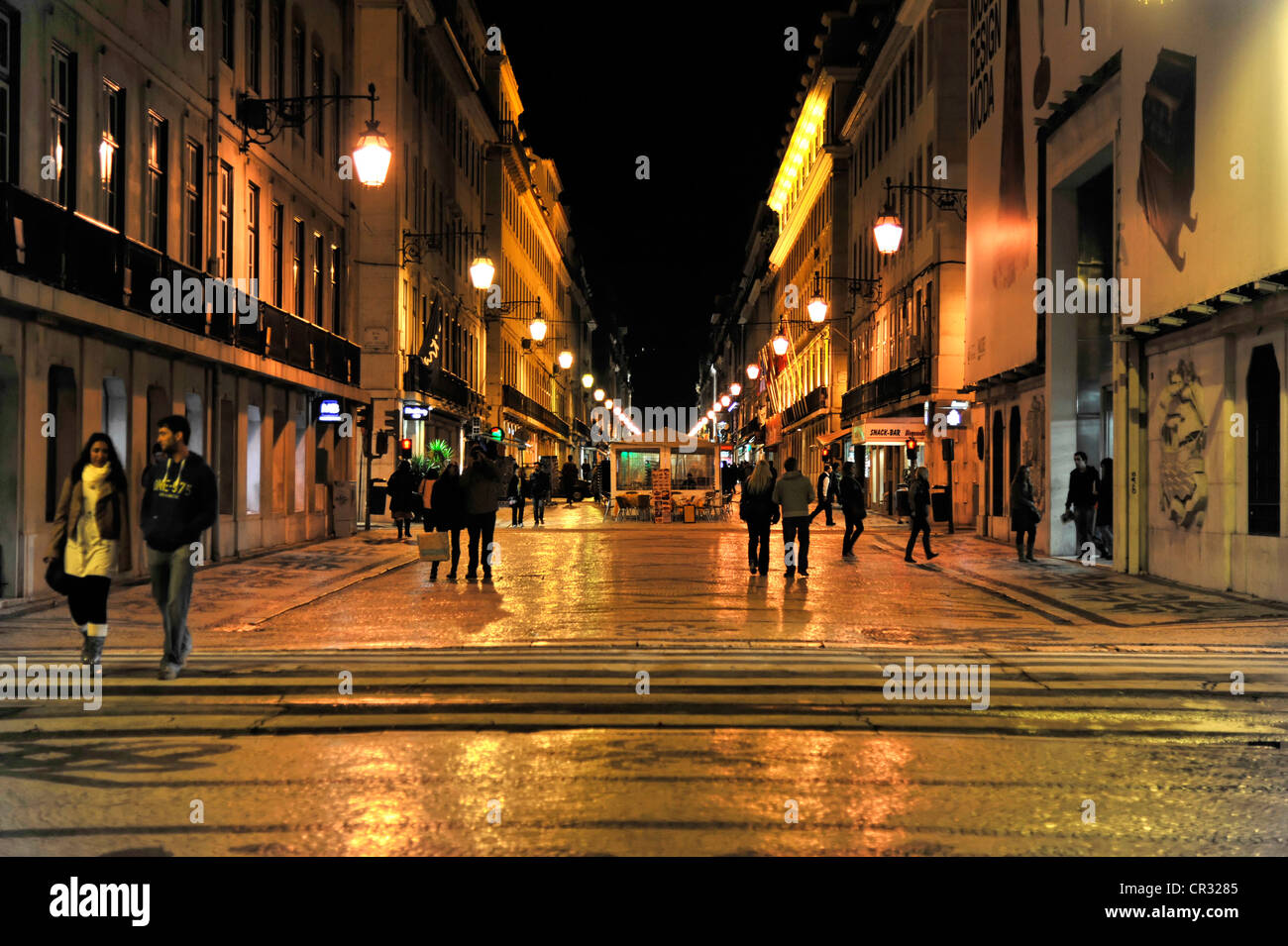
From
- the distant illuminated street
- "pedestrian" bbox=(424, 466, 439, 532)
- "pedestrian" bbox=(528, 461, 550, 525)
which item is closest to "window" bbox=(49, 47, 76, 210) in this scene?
the distant illuminated street

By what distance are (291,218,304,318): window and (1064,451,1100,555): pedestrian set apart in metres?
16.1

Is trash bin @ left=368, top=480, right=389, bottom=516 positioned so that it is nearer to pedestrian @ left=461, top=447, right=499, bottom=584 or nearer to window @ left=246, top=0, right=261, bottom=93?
window @ left=246, top=0, right=261, bottom=93

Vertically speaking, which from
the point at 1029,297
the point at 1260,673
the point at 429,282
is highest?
the point at 429,282

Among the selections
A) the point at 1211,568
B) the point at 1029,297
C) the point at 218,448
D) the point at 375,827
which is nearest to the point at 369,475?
the point at 218,448

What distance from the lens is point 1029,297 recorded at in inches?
1041

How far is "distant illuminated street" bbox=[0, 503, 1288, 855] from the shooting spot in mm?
5840

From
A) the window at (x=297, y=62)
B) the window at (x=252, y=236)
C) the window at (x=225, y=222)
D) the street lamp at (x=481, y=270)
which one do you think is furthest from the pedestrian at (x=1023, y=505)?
the window at (x=297, y=62)

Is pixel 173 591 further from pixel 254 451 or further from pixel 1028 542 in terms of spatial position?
pixel 254 451

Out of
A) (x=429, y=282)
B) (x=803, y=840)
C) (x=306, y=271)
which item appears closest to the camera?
(x=803, y=840)

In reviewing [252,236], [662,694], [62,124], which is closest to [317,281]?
[252,236]

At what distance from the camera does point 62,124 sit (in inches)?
669

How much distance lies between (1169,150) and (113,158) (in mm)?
14135
